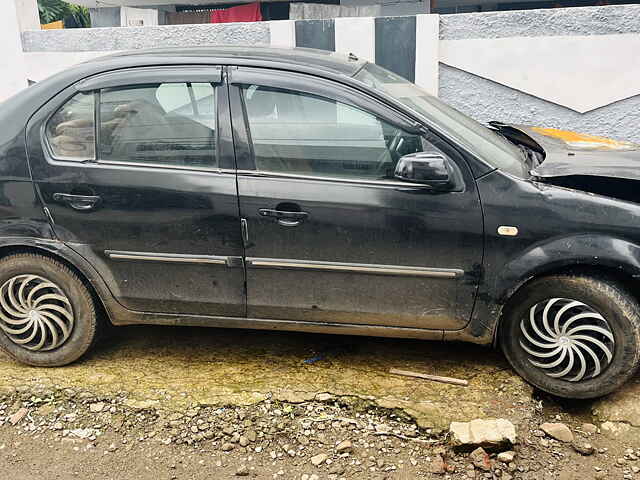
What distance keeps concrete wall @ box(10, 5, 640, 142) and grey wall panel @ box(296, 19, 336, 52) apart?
10 millimetres

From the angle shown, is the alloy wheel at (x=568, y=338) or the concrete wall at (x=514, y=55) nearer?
the alloy wheel at (x=568, y=338)

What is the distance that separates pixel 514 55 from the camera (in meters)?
6.25

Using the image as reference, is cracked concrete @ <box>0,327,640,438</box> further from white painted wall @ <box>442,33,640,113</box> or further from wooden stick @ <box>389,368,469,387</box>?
white painted wall @ <box>442,33,640,113</box>

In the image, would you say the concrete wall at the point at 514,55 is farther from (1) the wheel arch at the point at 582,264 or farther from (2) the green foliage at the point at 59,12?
(2) the green foliage at the point at 59,12

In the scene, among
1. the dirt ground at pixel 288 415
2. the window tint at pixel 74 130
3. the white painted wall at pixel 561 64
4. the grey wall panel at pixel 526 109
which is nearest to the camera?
the dirt ground at pixel 288 415

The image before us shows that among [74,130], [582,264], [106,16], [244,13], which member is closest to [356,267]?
[582,264]

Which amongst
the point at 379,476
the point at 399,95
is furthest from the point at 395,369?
the point at 399,95

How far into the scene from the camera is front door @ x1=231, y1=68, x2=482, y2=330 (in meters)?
3.04

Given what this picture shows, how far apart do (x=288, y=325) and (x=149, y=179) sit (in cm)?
105

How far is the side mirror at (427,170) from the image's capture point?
2.95m

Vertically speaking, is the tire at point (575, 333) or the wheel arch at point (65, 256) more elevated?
the wheel arch at point (65, 256)

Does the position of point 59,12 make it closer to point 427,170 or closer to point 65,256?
point 65,256

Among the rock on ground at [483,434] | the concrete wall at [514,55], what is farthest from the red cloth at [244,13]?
the rock on ground at [483,434]

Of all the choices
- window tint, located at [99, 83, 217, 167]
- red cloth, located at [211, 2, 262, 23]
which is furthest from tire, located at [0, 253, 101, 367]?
red cloth, located at [211, 2, 262, 23]
